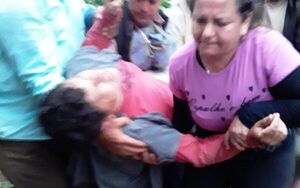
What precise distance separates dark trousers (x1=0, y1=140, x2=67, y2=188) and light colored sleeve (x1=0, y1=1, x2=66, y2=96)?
0.28 metres

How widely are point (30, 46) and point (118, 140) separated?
43 cm

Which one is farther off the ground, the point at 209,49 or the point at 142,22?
the point at 209,49

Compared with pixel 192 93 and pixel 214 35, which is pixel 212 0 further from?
pixel 192 93

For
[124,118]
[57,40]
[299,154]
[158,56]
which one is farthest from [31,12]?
[299,154]

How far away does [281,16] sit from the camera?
95.2 inches

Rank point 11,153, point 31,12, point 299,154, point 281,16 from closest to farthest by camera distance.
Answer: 1. point 31,12
2. point 11,153
3. point 281,16
4. point 299,154

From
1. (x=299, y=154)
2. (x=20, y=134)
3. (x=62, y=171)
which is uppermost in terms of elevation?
(x=20, y=134)

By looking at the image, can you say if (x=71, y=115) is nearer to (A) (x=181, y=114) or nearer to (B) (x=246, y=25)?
(A) (x=181, y=114)

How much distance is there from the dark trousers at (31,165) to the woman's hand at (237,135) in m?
0.67

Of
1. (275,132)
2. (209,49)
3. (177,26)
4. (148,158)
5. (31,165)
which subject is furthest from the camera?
(177,26)

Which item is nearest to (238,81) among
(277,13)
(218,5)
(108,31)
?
(218,5)

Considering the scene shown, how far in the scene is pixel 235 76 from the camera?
1935mm

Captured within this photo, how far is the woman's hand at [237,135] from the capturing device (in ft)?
6.25

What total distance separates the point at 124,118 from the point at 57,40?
36 cm
